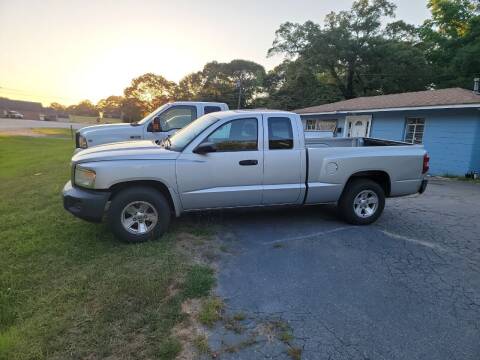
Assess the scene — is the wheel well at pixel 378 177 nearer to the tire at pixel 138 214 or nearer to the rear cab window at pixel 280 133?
the rear cab window at pixel 280 133

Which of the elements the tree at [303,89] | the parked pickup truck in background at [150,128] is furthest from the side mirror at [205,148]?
the tree at [303,89]

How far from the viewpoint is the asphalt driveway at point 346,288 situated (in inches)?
107

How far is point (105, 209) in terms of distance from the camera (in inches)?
169

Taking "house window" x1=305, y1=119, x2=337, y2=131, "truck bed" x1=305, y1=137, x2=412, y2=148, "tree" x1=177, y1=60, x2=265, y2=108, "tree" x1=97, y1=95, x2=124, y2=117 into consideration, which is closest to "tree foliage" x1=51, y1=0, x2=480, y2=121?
"tree" x1=177, y1=60, x2=265, y2=108

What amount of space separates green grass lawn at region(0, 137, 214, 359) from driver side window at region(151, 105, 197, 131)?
375cm

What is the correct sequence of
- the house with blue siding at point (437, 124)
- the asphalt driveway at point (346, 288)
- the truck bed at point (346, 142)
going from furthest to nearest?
the house with blue siding at point (437, 124)
the truck bed at point (346, 142)
the asphalt driveway at point (346, 288)

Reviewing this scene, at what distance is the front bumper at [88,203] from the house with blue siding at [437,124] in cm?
858

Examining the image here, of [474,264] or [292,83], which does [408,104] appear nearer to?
[474,264]

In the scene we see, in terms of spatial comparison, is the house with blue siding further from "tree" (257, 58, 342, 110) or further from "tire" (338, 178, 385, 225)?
"tree" (257, 58, 342, 110)

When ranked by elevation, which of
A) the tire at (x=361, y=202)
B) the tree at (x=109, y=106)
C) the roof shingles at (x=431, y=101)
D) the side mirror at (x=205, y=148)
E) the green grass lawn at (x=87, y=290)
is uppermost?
the tree at (x=109, y=106)

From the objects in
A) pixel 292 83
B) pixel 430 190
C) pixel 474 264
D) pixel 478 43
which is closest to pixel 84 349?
pixel 474 264

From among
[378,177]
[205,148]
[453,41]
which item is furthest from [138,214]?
[453,41]

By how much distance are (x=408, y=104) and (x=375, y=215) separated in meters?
11.9

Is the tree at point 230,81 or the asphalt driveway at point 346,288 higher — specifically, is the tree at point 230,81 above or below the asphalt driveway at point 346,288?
above
